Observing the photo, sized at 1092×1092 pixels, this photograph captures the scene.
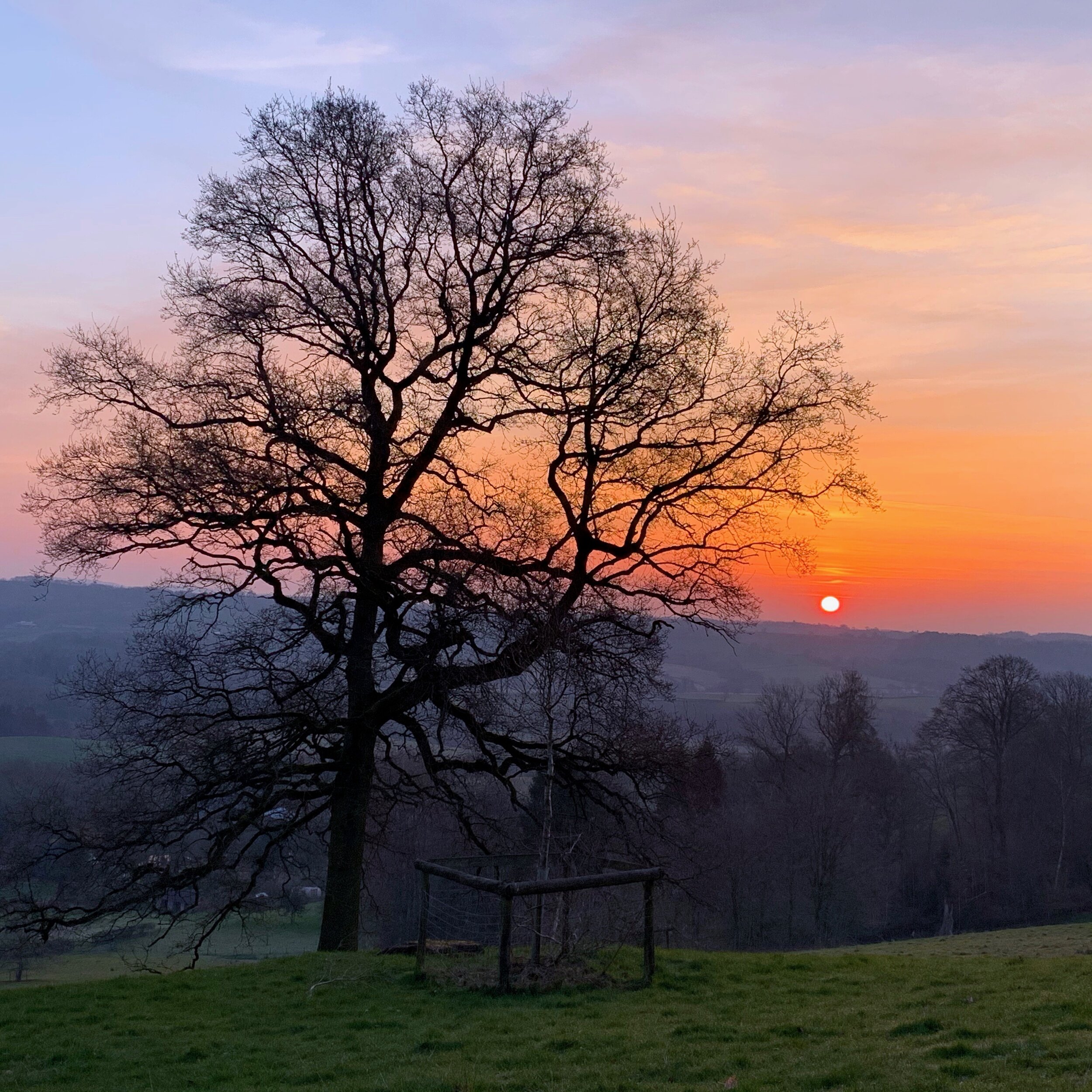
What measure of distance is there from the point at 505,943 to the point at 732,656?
71.8 meters

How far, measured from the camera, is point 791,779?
5412cm

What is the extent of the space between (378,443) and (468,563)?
2.59 metres

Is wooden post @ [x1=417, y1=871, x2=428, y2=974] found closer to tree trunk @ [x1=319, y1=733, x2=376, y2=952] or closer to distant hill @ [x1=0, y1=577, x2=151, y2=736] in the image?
tree trunk @ [x1=319, y1=733, x2=376, y2=952]

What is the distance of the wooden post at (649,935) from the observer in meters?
11.3

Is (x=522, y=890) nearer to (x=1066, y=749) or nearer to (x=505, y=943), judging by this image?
(x=505, y=943)

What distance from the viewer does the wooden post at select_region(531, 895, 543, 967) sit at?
1141cm

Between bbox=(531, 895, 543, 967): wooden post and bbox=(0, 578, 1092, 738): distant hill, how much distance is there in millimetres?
5304

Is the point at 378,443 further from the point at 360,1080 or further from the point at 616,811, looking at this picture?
the point at 360,1080

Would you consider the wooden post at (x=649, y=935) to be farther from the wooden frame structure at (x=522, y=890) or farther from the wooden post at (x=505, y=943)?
the wooden post at (x=505, y=943)

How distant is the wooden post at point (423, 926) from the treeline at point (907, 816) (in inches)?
1425

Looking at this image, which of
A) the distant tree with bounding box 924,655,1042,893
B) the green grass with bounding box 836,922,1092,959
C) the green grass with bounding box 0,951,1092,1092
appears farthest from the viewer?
the distant tree with bounding box 924,655,1042,893

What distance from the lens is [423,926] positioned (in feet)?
39.6

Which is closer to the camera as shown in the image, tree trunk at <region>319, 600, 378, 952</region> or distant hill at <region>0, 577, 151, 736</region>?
tree trunk at <region>319, 600, 378, 952</region>

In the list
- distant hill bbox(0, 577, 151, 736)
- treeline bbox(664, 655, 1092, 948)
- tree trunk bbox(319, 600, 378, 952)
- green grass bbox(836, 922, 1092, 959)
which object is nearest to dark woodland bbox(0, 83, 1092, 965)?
tree trunk bbox(319, 600, 378, 952)
